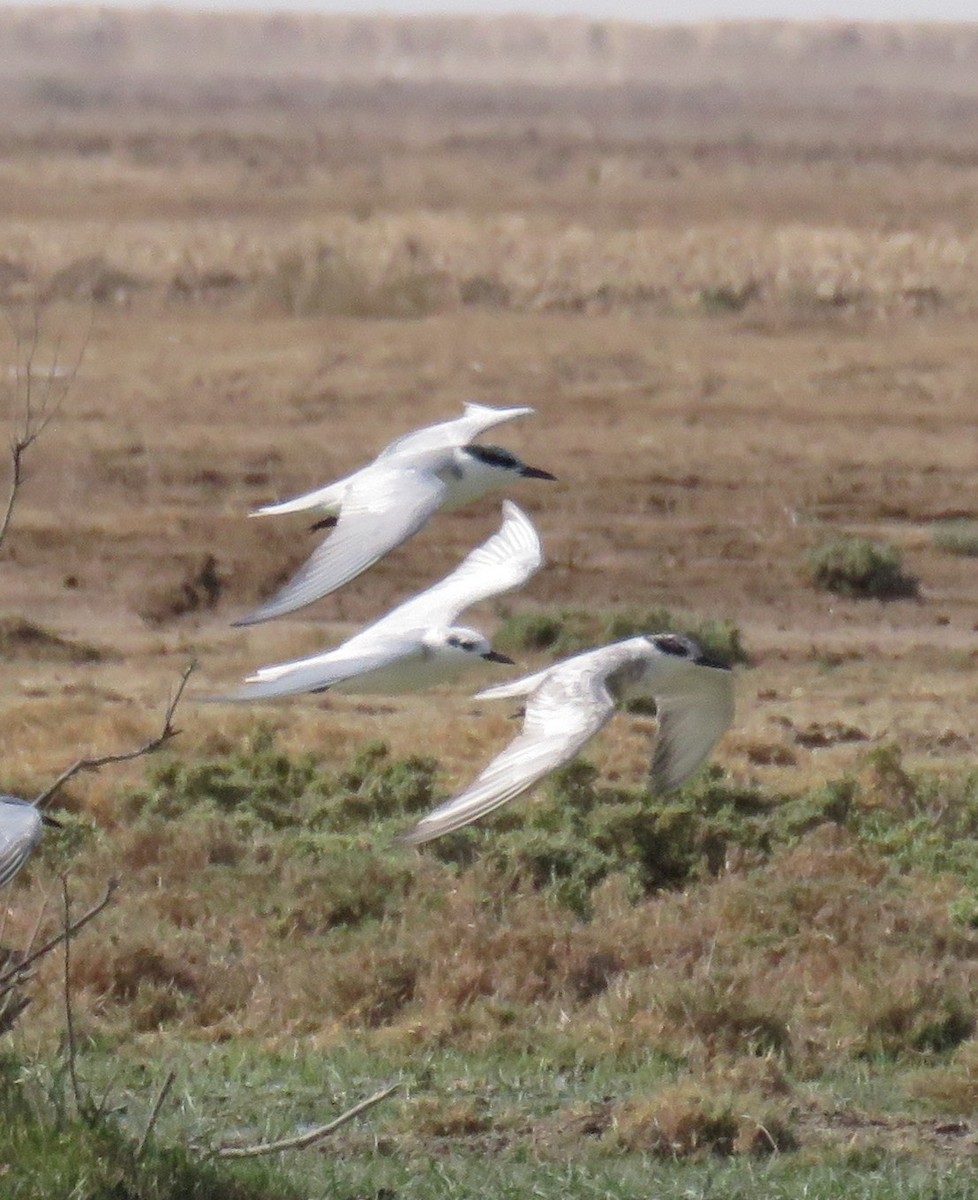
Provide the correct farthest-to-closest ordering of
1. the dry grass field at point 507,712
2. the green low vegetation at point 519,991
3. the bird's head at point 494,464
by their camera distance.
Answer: the bird's head at point 494,464
the dry grass field at point 507,712
the green low vegetation at point 519,991

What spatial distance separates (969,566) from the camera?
50.3ft

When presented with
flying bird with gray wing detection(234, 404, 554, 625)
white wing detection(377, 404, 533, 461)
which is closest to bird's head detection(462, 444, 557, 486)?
flying bird with gray wing detection(234, 404, 554, 625)

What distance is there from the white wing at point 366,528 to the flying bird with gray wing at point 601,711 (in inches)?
19.1

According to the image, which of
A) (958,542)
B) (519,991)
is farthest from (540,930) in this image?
(958,542)

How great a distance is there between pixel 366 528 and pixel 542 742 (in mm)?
1163

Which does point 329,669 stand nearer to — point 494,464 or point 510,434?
point 494,464

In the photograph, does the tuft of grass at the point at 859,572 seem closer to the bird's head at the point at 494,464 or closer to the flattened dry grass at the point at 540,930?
the flattened dry grass at the point at 540,930

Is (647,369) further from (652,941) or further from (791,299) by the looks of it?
(652,941)

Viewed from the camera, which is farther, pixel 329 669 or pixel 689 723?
pixel 689 723

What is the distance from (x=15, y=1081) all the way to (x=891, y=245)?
28.9 m

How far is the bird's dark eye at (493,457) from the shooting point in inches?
310

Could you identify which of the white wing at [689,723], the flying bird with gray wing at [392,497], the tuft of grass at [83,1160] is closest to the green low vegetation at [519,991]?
the tuft of grass at [83,1160]

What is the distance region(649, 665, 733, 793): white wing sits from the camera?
7207 millimetres

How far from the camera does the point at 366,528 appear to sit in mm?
6914
